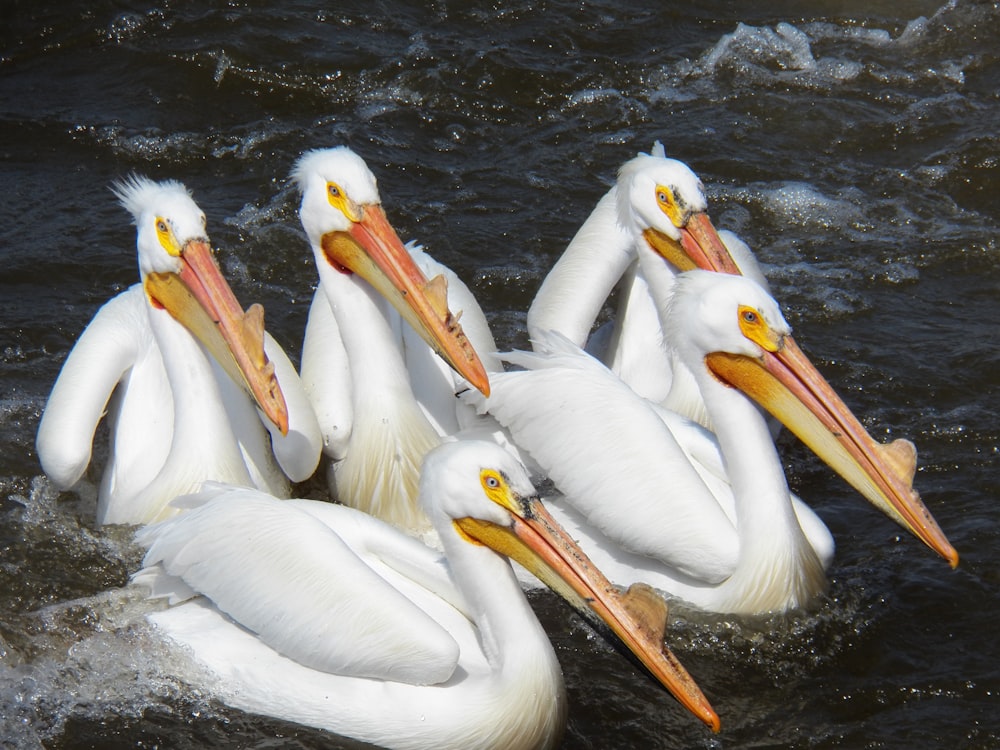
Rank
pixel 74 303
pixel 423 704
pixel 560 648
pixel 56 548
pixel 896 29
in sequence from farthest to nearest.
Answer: pixel 896 29 < pixel 74 303 < pixel 56 548 < pixel 560 648 < pixel 423 704

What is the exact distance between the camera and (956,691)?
3988mm

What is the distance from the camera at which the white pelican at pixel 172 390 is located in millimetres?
4297

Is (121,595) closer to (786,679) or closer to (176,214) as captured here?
(176,214)

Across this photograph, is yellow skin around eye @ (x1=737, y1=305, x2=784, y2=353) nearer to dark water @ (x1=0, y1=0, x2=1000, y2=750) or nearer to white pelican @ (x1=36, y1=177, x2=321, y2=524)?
dark water @ (x1=0, y1=0, x2=1000, y2=750)

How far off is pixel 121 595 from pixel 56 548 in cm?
60

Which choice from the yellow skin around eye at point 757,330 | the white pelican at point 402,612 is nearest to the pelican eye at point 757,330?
the yellow skin around eye at point 757,330

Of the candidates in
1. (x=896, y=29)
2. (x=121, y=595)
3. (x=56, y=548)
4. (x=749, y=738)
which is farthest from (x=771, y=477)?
(x=896, y=29)

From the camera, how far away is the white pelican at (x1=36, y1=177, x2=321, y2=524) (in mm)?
4297

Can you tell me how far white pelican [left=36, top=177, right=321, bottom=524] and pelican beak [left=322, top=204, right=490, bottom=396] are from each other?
15.7 inches

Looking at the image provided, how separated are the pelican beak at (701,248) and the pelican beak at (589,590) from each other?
149 cm

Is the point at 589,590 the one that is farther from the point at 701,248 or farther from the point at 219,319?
the point at 701,248

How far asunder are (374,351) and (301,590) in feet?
3.47

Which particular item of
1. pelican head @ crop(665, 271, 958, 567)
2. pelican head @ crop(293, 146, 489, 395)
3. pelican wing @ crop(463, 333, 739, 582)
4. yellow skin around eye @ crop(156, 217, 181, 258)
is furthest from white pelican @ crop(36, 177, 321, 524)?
pelican head @ crop(665, 271, 958, 567)

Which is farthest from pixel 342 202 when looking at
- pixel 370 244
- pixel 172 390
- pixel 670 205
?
pixel 670 205
